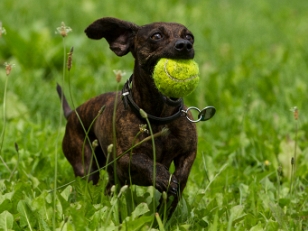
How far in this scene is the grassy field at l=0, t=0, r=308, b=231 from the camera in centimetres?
377

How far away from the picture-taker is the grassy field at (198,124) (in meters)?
3.77

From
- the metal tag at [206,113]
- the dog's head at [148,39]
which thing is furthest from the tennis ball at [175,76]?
the metal tag at [206,113]

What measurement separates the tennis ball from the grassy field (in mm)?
428

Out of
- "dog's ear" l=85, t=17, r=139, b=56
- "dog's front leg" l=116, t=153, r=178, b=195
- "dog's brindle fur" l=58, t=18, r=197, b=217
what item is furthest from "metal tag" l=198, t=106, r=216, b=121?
"dog's ear" l=85, t=17, r=139, b=56

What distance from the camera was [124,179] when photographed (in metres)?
3.76

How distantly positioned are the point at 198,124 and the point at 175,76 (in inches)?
107

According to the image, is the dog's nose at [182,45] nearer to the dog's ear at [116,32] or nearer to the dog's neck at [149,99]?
the dog's neck at [149,99]

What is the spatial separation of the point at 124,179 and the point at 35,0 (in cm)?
629

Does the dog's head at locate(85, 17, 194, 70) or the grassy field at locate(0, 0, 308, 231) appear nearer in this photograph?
the dog's head at locate(85, 17, 194, 70)

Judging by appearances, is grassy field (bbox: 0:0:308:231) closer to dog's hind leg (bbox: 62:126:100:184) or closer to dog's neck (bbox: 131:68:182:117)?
dog's hind leg (bbox: 62:126:100:184)

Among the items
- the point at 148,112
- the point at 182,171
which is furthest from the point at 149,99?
A: the point at 182,171

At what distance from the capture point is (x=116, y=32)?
393 cm

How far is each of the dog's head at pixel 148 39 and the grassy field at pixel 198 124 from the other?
0.30m

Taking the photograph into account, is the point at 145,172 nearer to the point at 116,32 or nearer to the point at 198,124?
the point at 116,32
